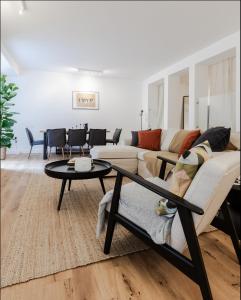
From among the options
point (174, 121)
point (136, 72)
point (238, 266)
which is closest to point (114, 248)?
point (238, 266)

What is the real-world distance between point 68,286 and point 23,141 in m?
4.57

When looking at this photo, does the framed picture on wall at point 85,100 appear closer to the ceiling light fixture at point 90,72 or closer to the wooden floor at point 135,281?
the ceiling light fixture at point 90,72

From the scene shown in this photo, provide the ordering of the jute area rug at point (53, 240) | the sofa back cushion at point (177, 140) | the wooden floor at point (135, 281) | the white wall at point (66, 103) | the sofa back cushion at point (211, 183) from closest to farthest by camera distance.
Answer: the sofa back cushion at point (211, 183)
the wooden floor at point (135, 281)
the jute area rug at point (53, 240)
the sofa back cushion at point (177, 140)
the white wall at point (66, 103)

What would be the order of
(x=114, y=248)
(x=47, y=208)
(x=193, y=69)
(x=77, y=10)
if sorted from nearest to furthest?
(x=114, y=248)
(x=47, y=208)
(x=77, y=10)
(x=193, y=69)

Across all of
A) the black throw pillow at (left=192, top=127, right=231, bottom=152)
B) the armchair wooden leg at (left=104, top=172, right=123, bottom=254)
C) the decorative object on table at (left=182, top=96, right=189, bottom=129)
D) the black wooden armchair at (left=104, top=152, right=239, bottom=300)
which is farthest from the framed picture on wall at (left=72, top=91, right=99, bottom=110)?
the black wooden armchair at (left=104, top=152, right=239, bottom=300)

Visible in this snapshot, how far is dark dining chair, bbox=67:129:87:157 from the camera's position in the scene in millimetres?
4098

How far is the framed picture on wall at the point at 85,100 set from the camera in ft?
17.1

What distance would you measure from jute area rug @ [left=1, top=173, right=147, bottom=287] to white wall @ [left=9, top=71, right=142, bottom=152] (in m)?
3.47

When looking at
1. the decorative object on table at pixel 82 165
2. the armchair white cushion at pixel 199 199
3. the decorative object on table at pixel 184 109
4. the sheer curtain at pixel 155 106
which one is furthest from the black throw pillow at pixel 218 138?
the sheer curtain at pixel 155 106

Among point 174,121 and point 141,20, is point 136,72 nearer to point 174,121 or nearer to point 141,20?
point 174,121

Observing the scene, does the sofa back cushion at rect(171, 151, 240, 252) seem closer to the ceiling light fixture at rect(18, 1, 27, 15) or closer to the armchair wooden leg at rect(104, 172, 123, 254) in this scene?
the armchair wooden leg at rect(104, 172, 123, 254)

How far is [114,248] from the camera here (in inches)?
46.3

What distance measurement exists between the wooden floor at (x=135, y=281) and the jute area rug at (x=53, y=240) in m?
0.05

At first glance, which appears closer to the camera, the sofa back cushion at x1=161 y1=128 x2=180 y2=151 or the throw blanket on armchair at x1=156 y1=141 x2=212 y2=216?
the throw blanket on armchair at x1=156 y1=141 x2=212 y2=216
